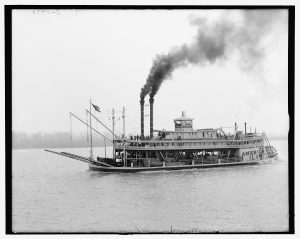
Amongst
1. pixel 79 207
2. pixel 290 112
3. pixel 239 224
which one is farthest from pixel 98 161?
pixel 290 112

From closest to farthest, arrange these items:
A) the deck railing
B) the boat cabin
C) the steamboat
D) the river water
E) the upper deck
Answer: the river water → the boat cabin → the steamboat → the upper deck → the deck railing

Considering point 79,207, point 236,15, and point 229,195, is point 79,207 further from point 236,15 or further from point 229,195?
point 236,15

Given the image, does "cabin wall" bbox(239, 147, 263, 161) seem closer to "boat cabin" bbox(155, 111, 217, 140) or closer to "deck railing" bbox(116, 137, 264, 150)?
"deck railing" bbox(116, 137, 264, 150)

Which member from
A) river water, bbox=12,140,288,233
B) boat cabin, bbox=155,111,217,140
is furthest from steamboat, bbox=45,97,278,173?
river water, bbox=12,140,288,233

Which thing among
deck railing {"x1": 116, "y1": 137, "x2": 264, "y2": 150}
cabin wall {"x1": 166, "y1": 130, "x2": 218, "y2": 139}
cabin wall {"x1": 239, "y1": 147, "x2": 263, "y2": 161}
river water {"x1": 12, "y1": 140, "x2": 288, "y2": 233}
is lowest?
river water {"x1": 12, "y1": 140, "x2": 288, "y2": 233}

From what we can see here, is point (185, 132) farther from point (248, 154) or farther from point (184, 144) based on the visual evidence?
point (184, 144)
